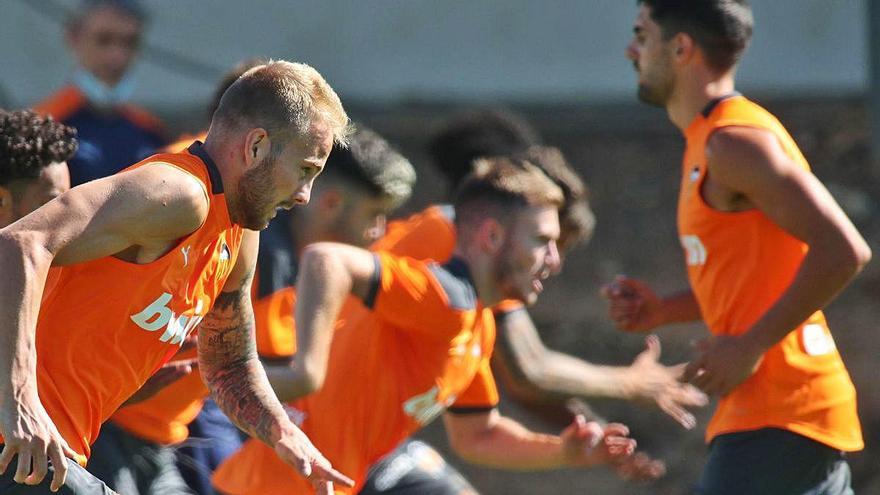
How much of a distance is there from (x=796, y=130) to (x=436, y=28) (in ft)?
7.12

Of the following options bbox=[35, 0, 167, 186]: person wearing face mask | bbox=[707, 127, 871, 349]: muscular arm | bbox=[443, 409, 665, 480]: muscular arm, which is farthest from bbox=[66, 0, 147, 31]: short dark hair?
bbox=[707, 127, 871, 349]: muscular arm

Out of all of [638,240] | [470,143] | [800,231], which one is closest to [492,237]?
[800,231]

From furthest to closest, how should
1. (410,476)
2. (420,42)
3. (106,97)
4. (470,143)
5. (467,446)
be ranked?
1. (420,42)
2. (106,97)
3. (470,143)
4. (467,446)
5. (410,476)

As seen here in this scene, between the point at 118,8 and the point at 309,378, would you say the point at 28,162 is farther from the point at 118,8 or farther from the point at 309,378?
the point at 118,8

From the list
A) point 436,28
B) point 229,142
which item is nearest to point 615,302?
point 229,142

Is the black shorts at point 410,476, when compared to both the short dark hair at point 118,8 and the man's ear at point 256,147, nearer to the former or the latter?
the man's ear at point 256,147

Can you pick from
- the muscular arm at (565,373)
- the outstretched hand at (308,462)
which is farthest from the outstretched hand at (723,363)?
the outstretched hand at (308,462)

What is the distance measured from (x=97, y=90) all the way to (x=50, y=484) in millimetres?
4288

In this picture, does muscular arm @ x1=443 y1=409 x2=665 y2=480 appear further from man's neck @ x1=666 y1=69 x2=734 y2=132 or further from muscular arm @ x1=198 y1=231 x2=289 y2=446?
muscular arm @ x1=198 y1=231 x2=289 y2=446

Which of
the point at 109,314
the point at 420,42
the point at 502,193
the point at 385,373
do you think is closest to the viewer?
the point at 109,314

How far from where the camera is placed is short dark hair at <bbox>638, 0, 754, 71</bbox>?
5.04 meters

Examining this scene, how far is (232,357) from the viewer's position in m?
4.14

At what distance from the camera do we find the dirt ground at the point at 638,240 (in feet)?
28.5

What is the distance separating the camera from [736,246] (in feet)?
15.6
